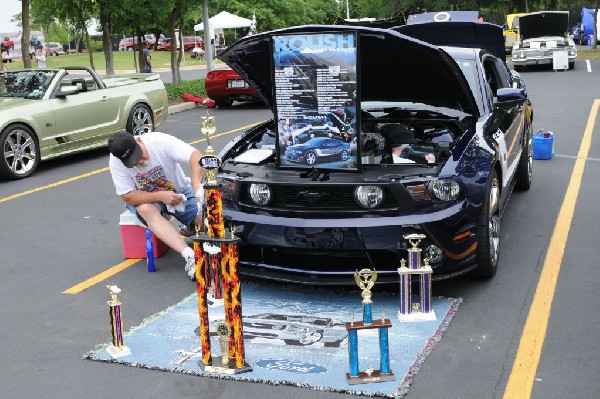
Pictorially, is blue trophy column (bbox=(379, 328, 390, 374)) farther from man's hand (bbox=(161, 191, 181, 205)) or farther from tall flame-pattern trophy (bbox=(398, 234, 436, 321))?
man's hand (bbox=(161, 191, 181, 205))

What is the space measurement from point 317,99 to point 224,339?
191 centimetres

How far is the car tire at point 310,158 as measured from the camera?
5.57 meters

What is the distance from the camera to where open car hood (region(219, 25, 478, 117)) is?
5.51 meters

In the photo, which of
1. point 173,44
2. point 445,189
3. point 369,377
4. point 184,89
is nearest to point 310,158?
point 445,189

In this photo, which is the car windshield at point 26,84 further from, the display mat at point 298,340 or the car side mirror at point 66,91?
the display mat at point 298,340

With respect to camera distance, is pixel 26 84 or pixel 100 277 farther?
pixel 26 84

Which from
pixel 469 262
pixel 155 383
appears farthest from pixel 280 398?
pixel 469 262

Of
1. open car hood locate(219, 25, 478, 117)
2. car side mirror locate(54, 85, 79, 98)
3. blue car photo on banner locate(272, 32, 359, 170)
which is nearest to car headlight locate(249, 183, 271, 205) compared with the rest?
blue car photo on banner locate(272, 32, 359, 170)

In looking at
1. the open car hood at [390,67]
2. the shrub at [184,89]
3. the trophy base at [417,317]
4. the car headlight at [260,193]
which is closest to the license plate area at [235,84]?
the shrub at [184,89]

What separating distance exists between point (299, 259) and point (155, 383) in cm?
139

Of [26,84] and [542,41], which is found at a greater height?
[542,41]

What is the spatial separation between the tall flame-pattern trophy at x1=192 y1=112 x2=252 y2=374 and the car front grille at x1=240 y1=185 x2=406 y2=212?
3.32 ft

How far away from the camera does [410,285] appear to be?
4.98 metres

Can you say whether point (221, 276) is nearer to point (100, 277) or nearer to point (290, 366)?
point (290, 366)
